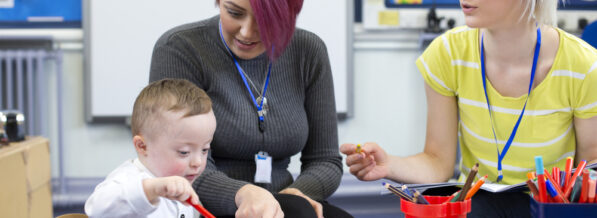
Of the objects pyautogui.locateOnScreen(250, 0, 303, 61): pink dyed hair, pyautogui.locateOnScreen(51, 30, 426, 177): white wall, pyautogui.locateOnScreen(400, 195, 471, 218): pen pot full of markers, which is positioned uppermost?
pyautogui.locateOnScreen(250, 0, 303, 61): pink dyed hair

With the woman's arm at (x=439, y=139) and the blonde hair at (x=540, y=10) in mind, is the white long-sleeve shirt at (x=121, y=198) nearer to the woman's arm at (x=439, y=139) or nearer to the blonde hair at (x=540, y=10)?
the woman's arm at (x=439, y=139)

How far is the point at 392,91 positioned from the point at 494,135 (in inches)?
63.2

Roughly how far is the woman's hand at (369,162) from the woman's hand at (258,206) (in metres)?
0.24

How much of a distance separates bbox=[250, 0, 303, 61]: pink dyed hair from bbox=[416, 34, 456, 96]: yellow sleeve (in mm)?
327

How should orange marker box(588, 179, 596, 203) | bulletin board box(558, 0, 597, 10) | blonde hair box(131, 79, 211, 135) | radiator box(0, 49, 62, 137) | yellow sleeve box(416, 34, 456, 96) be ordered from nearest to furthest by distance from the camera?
1. orange marker box(588, 179, 596, 203)
2. blonde hair box(131, 79, 211, 135)
3. yellow sleeve box(416, 34, 456, 96)
4. radiator box(0, 49, 62, 137)
5. bulletin board box(558, 0, 597, 10)

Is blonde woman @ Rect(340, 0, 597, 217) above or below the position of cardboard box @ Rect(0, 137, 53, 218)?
above

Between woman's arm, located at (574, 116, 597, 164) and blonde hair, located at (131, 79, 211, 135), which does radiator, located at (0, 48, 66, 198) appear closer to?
blonde hair, located at (131, 79, 211, 135)

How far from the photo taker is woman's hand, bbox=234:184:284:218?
0.92m

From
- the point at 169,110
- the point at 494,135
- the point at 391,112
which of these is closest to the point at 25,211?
the point at 169,110

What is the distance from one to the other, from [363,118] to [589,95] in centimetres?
170

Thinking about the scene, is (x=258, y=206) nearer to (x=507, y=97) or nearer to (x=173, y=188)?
(x=173, y=188)

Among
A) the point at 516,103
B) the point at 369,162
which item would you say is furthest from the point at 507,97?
the point at 369,162

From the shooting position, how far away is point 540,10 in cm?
116

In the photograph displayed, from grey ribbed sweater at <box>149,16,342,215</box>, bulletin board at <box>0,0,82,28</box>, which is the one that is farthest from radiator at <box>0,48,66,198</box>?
grey ribbed sweater at <box>149,16,342,215</box>
